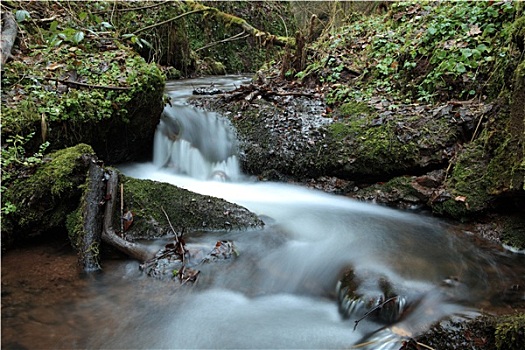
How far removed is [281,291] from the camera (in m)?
3.20

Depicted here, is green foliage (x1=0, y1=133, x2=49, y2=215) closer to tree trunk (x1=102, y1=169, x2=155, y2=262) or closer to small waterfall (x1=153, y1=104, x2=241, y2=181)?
tree trunk (x1=102, y1=169, x2=155, y2=262)

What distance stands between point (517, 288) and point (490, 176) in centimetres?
150

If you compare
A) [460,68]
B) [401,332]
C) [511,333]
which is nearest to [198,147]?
[460,68]

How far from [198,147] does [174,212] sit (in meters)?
2.31

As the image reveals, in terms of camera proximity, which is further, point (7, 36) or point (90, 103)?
point (7, 36)

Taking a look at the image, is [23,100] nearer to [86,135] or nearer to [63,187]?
[86,135]

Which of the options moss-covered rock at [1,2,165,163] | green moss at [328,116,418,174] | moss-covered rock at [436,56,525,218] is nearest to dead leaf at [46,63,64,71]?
moss-covered rock at [1,2,165,163]

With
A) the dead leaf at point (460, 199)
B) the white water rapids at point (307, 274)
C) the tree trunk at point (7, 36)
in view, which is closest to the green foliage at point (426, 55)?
the dead leaf at point (460, 199)

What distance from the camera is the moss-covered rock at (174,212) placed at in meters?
3.65

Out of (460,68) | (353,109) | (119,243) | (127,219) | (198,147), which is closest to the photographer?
(119,243)

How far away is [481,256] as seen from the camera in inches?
143

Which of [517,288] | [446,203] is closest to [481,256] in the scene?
[517,288]

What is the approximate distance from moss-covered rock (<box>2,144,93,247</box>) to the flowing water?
286 mm

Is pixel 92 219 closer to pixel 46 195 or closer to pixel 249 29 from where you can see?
pixel 46 195
